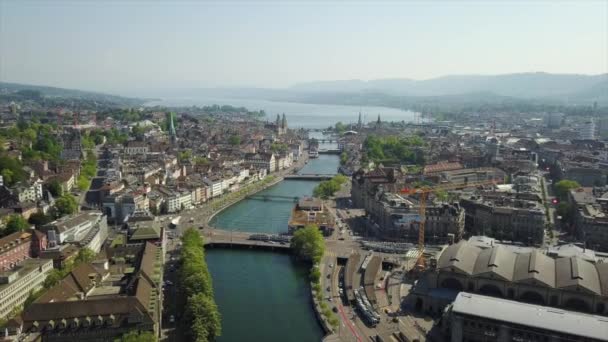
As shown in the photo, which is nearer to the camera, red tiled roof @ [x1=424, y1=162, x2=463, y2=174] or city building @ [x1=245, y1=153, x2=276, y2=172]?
red tiled roof @ [x1=424, y1=162, x2=463, y2=174]

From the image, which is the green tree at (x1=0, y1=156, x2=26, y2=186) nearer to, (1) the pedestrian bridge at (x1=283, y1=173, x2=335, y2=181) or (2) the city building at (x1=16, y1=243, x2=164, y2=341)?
(2) the city building at (x1=16, y1=243, x2=164, y2=341)

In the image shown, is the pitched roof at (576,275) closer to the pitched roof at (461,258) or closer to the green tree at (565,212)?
the pitched roof at (461,258)

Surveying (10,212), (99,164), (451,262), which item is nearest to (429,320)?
(451,262)

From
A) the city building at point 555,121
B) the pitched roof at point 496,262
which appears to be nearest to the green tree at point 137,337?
the pitched roof at point 496,262

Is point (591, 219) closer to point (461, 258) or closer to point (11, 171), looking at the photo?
point (461, 258)

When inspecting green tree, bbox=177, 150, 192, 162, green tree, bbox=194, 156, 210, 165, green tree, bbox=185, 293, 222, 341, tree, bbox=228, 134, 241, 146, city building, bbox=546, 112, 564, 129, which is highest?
city building, bbox=546, 112, 564, 129

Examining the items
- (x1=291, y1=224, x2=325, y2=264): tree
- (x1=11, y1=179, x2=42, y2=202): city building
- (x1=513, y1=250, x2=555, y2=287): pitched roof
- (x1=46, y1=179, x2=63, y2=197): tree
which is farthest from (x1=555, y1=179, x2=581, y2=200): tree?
(x1=11, y1=179, x2=42, y2=202): city building

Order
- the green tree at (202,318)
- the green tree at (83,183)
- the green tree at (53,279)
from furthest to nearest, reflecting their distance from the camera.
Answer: the green tree at (83,183) < the green tree at (53,279) < the green tree at (202,318)
